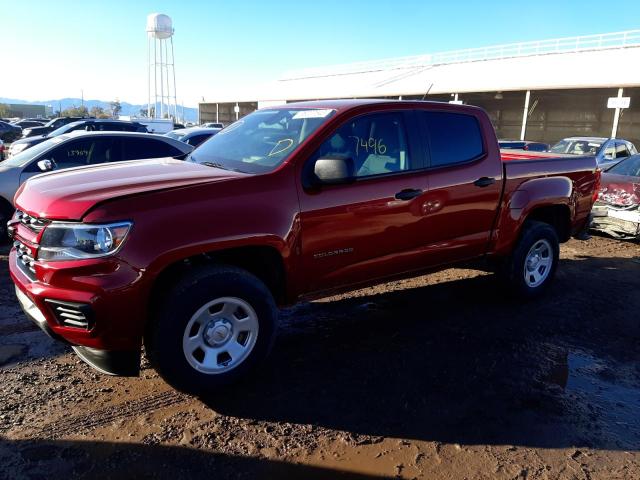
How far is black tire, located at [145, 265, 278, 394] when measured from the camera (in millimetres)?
3064

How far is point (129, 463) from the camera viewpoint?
2.73m

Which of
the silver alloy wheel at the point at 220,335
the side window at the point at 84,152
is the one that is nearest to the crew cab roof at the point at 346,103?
the silver alloy wheel at the point at 220,335

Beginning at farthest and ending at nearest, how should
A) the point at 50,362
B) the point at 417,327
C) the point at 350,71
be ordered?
the point at 350,71 < the point at 417,327 < the point at 50,362

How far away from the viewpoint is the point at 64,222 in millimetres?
2951

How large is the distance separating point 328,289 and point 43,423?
6.67ft

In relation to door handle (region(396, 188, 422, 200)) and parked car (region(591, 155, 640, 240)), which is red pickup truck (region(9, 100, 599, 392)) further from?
parked car (region(591, 155, 640, 240))

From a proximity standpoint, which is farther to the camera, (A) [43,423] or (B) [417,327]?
(B) [417,327]

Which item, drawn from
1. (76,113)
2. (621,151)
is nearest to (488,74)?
(621,151)

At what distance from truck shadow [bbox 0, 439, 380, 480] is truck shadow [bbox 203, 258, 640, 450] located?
45 centimetres

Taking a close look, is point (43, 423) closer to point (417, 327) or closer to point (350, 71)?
point (417, 327)

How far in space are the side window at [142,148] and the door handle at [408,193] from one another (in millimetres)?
5027

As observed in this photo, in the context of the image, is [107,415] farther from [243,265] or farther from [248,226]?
[248,226]

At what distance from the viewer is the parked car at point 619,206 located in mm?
8031

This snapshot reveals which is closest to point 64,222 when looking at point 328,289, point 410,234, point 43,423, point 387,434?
point 43,423
